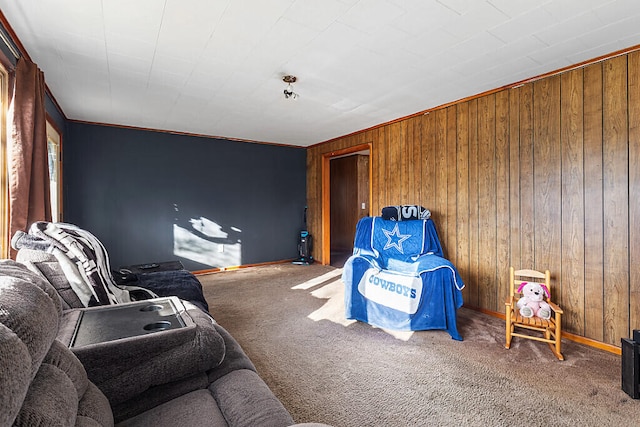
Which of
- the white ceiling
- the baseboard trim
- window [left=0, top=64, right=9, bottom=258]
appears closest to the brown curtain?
window [left=0, top=64, right=9, bottom=258]

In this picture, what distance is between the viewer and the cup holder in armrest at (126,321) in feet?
4.04

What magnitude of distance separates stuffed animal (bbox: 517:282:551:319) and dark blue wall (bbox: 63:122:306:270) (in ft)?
14.5

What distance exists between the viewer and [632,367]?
1.97m

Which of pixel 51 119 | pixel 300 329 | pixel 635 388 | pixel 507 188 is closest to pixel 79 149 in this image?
pixel 51 119

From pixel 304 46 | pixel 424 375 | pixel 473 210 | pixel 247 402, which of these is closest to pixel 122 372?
pixel 247 402

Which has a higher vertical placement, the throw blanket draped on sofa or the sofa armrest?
the throw blanket draped on sofa

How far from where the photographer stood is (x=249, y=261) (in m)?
5.94

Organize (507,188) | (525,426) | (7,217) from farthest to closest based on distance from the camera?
(507,188), (7,217), (525,426)

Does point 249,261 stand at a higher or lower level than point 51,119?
lower

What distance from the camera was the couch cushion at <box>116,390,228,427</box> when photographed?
1010 millimetres

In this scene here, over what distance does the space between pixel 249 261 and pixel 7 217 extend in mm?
3874

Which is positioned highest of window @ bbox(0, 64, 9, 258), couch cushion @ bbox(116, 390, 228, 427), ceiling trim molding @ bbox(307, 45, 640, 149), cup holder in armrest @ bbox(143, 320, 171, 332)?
ceiling trim molding @ bbox(307, 45, 640, 149)

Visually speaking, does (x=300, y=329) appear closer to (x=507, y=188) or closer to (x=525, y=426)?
(x=525, y=426)

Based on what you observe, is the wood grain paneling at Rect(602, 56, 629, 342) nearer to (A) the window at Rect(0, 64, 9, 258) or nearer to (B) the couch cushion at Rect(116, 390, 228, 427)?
(B) the couch cushion at Rect(116, 390, 228, 427)
